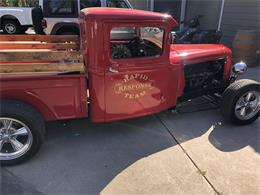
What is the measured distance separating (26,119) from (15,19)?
9.13 meters

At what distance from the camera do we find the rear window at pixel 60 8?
782 cm

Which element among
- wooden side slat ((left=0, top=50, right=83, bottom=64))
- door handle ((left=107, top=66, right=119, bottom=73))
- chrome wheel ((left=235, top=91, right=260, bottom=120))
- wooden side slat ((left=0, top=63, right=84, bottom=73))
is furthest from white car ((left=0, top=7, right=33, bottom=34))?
chrome wheel ((left=235, top=91, right=260, bottom=120))

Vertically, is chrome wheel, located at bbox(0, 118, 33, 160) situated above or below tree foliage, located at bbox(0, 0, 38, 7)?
below

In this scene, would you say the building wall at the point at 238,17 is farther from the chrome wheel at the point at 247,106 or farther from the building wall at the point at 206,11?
the chrome wheel at the point at 247,106

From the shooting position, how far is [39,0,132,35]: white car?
7.82m

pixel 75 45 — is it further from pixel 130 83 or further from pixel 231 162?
pixel 231 162

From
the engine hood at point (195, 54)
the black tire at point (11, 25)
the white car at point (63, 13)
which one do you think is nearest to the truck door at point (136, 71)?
the engine hood at point (195, 54)

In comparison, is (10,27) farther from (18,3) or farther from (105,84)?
Result: (105,84)

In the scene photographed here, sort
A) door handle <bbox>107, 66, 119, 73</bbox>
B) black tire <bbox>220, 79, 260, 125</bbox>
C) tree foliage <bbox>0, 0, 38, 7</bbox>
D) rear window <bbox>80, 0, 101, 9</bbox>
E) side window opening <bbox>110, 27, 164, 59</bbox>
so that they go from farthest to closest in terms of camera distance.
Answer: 1. tree foliage <bbox>0, 0, 38, 7</bbox>
2. rear window <bbox>80, 0, 101, 9</bbox>
3. black tire <bbox>220, 79, 260, 125</bbox>
4. side window opening <bbox>110, 27, 164, 59</bbox>
5. door handle <bbox>107, 66, 119, 73</bbox>

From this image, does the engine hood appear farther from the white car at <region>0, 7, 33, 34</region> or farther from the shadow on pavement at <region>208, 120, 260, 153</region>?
the white car at <region>0, 7, 33, 34</region>

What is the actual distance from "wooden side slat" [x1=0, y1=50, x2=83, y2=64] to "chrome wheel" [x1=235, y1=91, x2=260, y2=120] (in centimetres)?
242

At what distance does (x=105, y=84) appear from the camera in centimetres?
310

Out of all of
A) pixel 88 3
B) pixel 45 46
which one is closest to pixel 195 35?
pixel 88 3

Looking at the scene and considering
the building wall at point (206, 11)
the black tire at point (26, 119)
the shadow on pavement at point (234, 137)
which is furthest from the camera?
the building wall at point (206, 11)
